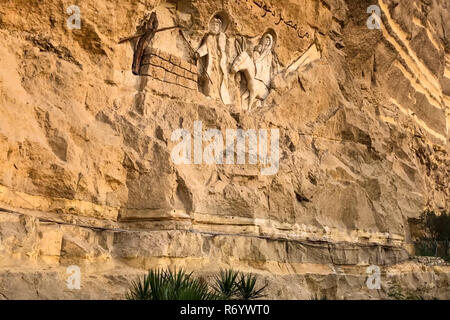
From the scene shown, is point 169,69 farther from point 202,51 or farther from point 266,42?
point 266,42

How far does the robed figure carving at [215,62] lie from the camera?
467 inches

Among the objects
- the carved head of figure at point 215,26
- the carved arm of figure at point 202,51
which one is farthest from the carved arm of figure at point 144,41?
the carved head of figure at point 215,26

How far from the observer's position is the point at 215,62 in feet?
39.7

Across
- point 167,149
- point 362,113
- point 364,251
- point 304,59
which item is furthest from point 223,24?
point 364,251

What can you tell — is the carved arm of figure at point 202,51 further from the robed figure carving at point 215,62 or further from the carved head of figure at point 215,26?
the carved head of figure at point 215,26

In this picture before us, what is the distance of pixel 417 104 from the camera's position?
749 inches

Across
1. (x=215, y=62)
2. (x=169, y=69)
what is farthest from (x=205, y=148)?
(x=215, y=62)

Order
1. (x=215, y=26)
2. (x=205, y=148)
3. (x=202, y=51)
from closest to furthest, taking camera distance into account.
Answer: (x=205, y=148), (x=202, y=51), (x=215, y=26)

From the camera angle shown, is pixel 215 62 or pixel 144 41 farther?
pixel 215 62

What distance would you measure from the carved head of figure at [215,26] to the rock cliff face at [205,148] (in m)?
0.02

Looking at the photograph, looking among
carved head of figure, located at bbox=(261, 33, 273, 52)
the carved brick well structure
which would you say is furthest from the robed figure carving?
carved head of figure, located at bbox=(261, 33, 273, 52)

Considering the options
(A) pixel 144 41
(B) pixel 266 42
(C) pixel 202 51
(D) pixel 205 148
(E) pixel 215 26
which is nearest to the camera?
(A) pixel 144 41

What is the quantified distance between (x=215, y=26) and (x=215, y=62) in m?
0.71
